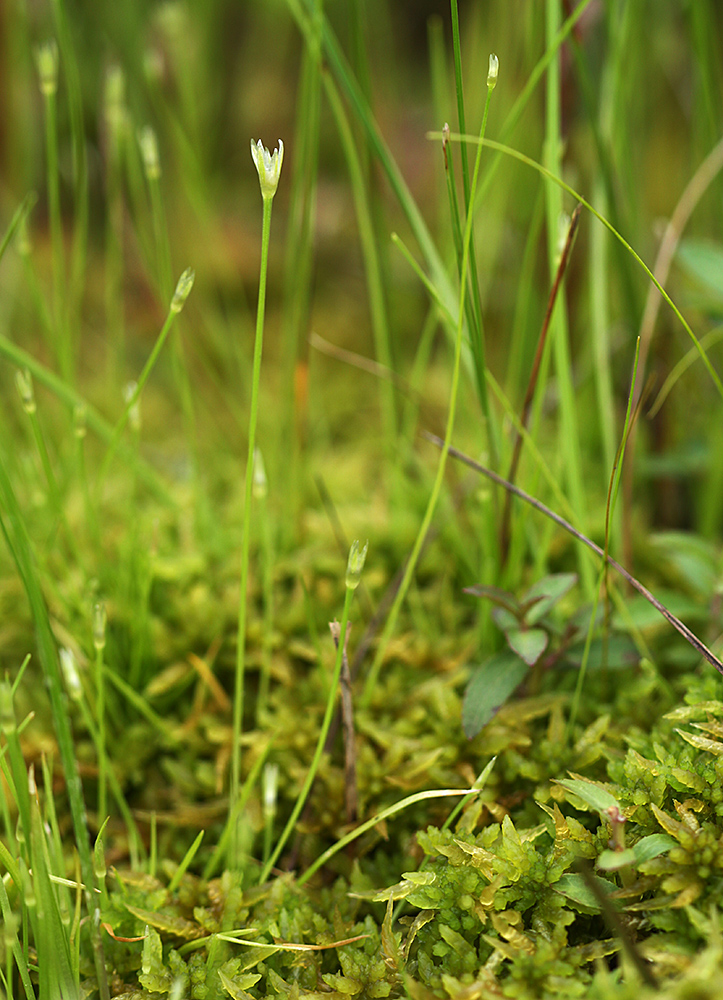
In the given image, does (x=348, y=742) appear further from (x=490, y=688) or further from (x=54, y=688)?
(x=54, y=688)

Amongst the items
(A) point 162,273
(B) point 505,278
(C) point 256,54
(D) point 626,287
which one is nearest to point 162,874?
(A) point 162,273

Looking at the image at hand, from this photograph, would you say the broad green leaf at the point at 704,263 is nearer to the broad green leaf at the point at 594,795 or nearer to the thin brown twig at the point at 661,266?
the thin brown twig at the point at 661,266

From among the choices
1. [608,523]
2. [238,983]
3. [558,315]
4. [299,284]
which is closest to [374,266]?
[299,284]

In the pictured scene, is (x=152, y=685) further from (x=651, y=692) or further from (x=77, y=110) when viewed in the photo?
(x=77, y=110)

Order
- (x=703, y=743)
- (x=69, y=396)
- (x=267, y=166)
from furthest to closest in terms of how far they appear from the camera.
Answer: (x=69, y=396)
(x=703, y=743)
(x=267, y=166)

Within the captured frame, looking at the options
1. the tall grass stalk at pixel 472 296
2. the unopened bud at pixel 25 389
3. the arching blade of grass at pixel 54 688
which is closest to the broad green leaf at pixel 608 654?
the tall grass stalk at pixel 472 296
